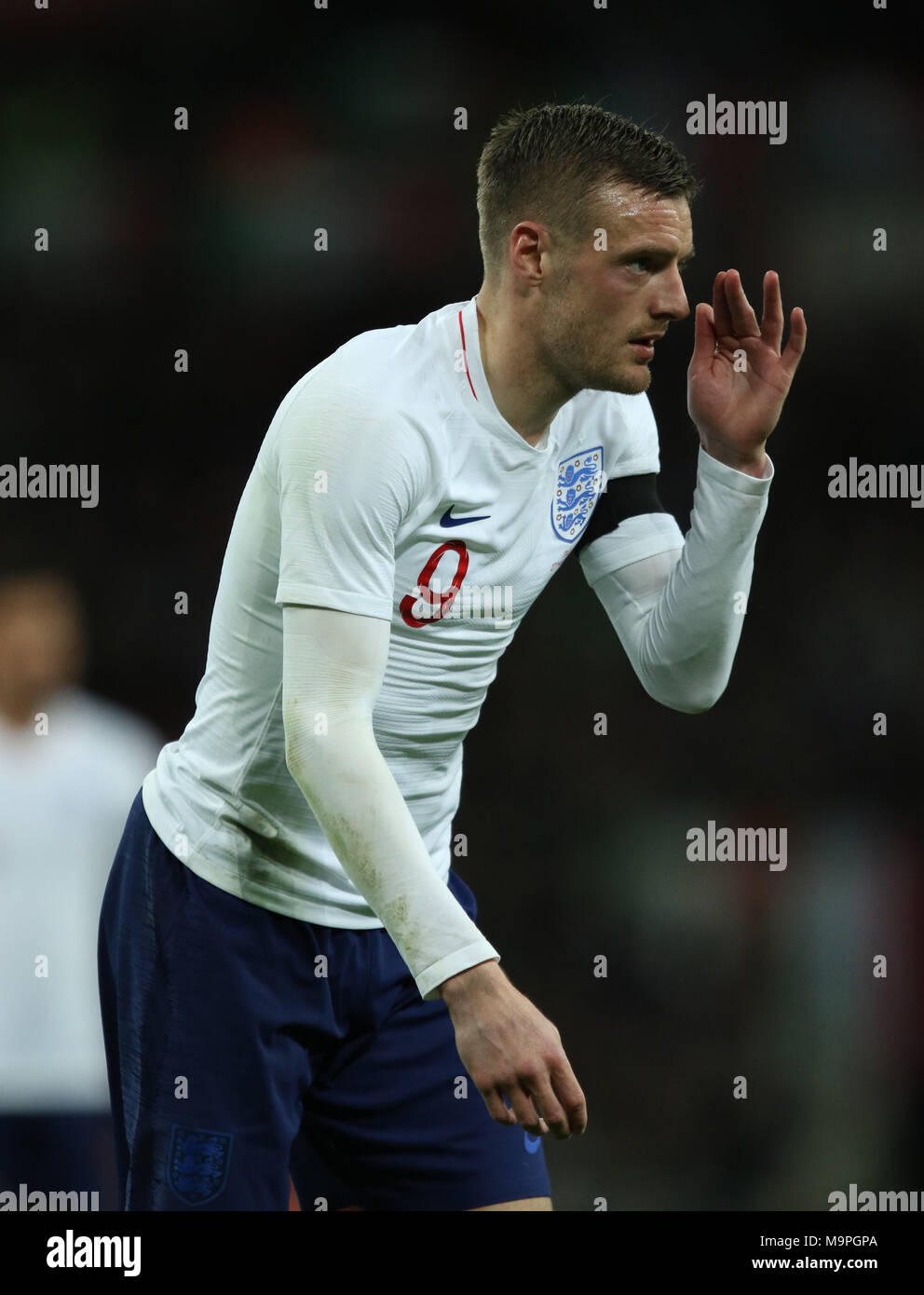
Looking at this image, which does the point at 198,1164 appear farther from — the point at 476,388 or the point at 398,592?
the point at 476,388

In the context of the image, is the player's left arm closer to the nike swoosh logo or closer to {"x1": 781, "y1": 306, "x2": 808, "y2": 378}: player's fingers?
{"x1": 781, "y1": 306, "x2": 808, "y2": 378}: player's fingers

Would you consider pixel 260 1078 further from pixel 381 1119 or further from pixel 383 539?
pixel 383 539

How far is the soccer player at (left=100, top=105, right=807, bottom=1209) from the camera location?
5.81 feet

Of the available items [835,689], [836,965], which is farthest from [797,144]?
[836,965]

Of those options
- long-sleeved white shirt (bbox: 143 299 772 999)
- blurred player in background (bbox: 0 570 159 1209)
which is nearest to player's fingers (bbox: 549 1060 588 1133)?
long-sleeved white shirt (bbox: 143 299 772 999)

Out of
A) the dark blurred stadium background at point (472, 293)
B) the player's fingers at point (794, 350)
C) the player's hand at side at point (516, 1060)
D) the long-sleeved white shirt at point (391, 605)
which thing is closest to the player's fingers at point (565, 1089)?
the player's hand at side at point (516, 1060)

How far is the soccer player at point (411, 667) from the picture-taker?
1.77 metres

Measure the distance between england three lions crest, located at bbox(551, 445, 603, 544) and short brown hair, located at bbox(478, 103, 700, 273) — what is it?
0.25 meters

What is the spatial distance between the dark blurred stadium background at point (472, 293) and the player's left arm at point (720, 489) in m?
1.61

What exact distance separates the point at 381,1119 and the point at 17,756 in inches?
52.5

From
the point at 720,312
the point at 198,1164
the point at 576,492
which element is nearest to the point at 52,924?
the point at 198,1164

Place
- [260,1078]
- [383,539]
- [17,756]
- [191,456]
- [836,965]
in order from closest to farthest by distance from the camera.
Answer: [383,539], [260,1078], [17,756], [836,965], [191,456]

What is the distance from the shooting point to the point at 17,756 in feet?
9.63

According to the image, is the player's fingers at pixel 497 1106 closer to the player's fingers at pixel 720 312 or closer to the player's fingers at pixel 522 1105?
the player's fingers at pixel 522 1105
